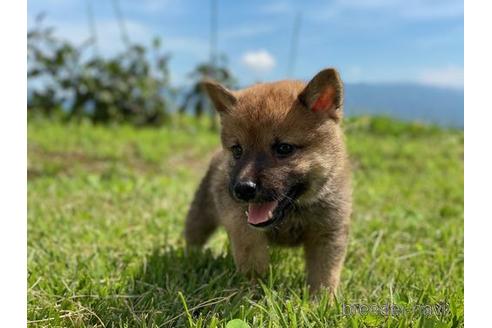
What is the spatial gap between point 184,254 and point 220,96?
1045 mm

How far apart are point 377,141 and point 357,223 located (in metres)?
4.63

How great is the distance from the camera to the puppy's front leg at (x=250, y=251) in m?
2.98

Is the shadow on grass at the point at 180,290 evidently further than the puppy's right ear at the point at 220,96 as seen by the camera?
No

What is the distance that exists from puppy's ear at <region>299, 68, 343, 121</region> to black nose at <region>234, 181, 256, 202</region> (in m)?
0.61

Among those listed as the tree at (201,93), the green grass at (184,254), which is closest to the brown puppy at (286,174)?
the green grass at (184,254)

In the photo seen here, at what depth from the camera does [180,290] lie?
289cm

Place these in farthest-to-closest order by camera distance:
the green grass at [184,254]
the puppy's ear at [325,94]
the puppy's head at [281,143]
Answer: the puppy's ear at [325,94], the puppy's head at [281,143], the green grass at [184,254]

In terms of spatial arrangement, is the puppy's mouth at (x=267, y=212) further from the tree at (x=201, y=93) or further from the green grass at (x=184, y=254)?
the tree at (x=201, y=93)

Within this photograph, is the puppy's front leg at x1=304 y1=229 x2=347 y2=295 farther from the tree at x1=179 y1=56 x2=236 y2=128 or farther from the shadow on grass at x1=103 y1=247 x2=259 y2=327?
the tree at x1=179 y1=56 x2=236 y2=128

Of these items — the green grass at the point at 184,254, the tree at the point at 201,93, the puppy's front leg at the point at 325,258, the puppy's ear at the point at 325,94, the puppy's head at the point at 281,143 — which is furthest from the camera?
the tree at the point at 201,93

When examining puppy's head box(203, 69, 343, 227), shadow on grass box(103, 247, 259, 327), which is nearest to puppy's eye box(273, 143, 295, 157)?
puppy's head box(203, 69, 343, 227)

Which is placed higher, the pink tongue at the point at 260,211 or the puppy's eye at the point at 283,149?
the puppy's eye at the point at 283,149

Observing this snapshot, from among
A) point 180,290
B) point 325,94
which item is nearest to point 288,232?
point 180,290
